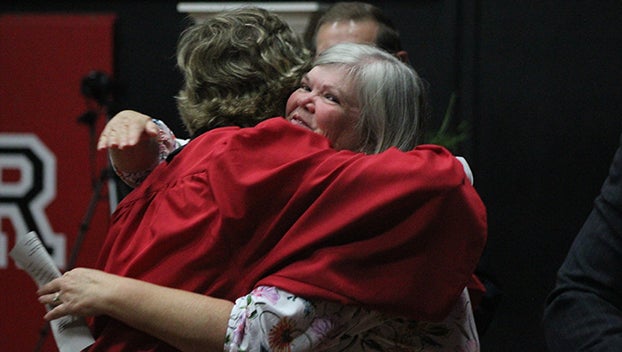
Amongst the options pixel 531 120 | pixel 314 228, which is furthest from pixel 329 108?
pixel 531 120

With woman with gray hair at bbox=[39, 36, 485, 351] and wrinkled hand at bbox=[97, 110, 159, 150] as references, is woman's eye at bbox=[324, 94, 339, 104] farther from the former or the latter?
wrinkled hand at bbox=[97, 110, 159, 150]

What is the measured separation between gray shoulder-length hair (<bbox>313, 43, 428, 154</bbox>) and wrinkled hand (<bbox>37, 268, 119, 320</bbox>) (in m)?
0.52

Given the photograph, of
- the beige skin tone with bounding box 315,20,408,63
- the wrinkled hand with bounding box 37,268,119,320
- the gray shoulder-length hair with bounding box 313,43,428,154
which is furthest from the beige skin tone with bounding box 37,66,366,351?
the beige skin tone with bounding box 315,20,408,63

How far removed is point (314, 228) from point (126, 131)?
0.35 m

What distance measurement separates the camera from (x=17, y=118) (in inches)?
173

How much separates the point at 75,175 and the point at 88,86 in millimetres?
468

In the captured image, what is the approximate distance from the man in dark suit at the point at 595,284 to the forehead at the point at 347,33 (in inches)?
56.0

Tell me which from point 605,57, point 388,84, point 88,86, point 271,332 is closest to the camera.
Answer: point 271,332

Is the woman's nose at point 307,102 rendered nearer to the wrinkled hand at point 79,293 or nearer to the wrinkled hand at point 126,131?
the wrinkled hand at point 126,131

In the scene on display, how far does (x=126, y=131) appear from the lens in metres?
1.49

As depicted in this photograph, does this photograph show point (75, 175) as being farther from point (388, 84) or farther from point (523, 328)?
point (388, 84)

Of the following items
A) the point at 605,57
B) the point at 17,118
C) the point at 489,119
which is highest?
the point at 605,57

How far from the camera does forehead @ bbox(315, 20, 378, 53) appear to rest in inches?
101

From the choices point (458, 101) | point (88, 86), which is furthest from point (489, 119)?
point (88, 86)
